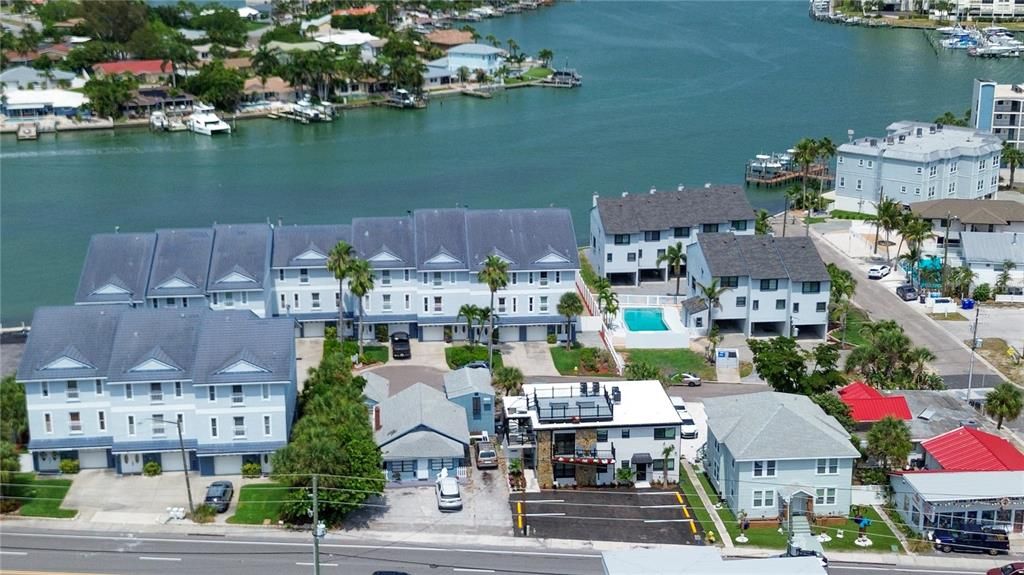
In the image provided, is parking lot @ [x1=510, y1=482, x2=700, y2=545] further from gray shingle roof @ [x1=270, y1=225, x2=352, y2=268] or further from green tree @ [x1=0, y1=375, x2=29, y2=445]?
gray shingle roof @ [x1=270, y1=225, x2=352, y2=268]

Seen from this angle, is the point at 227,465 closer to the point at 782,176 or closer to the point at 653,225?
the point at 653,225

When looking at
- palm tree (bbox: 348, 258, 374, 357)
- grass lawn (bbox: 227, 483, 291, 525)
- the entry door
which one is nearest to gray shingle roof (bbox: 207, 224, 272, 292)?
palm tree (bbox: 348, 258, 374, 357)

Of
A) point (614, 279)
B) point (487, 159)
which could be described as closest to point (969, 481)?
point (614, 279)

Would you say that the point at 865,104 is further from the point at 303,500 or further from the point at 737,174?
the point at 303,500

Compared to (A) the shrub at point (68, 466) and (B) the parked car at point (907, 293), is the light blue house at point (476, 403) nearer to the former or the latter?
(A) the shrub at point (68, 466)

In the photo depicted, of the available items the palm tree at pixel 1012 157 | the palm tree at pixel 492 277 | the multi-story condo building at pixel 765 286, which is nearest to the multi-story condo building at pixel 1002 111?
the palm tree at pixel 1012 157

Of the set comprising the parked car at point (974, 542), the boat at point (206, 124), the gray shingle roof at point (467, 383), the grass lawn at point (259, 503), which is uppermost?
the boat at point (206, 124)
